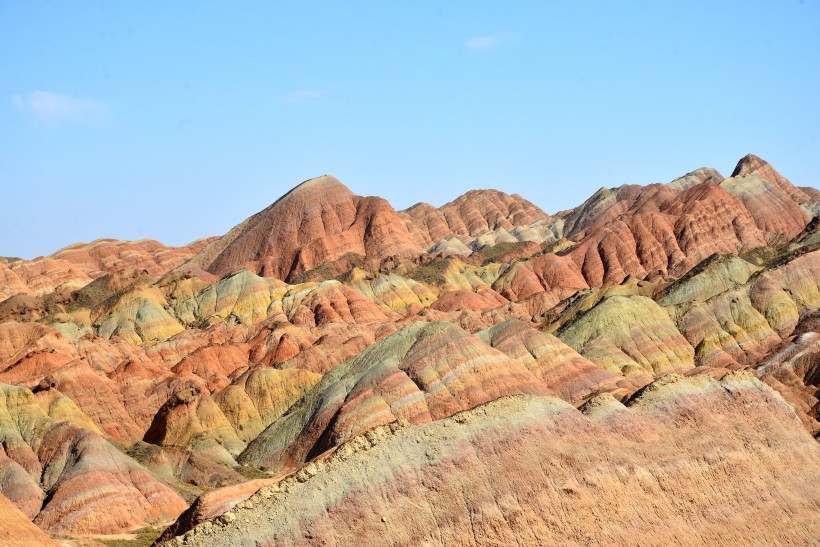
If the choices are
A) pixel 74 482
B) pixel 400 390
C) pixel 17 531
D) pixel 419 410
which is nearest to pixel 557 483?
pixel 17 531

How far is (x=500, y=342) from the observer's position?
4072 inches

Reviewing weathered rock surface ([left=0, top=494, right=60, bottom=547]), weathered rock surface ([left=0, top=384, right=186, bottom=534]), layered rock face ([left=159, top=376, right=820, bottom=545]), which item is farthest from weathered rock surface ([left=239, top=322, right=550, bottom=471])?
weathered rock surface ([left=0, top=494, right=60, bottom=547])

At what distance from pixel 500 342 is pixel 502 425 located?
63.2 metres

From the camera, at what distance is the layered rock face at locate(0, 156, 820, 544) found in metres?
37.8

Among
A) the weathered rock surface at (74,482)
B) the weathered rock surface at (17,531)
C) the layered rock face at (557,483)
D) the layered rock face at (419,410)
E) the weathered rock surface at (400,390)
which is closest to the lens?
the layered rock face at (557,483)

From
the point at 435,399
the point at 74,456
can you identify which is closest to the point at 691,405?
the point at 435,399

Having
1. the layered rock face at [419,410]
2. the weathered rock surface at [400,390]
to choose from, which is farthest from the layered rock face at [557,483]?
the weathered rock surface at [400,390]

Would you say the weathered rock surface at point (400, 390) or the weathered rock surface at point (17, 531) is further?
the weathered rock surface at point (400, 390)

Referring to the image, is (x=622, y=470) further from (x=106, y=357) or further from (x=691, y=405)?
(x=106, y=357)

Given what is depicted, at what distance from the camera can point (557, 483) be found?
1529 inches

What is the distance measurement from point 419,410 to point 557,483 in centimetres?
4625

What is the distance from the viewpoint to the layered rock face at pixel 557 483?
3622cm

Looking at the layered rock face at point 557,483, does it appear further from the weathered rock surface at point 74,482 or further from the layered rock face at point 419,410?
the weathered rock surface at point 74,482

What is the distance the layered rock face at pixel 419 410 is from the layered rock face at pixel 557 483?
0.08 m
